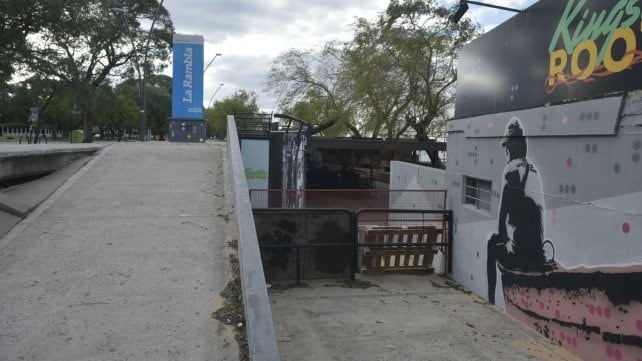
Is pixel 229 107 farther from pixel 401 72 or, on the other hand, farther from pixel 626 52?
pixel 626 52

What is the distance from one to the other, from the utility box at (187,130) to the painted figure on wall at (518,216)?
12.4m

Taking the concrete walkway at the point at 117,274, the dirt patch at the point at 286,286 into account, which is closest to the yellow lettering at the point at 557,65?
the concrete walkway at the point at 117,274

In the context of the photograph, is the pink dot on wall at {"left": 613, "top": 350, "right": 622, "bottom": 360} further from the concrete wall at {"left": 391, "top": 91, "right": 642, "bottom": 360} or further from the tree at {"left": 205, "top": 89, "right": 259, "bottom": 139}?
the tree at {"left": 205, "top": 89, "right": 259, "bottom": 139}

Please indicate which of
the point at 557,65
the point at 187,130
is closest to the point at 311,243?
the point at 557,65

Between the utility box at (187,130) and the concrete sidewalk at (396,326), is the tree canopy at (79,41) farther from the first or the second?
the concrete sidewalk at (396,326)

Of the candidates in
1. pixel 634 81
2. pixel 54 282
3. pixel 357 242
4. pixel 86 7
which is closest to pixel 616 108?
pixel 634 81

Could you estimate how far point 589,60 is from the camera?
5867mm

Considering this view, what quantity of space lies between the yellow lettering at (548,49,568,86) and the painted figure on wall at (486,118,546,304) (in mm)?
1005

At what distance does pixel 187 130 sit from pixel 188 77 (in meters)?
2.24

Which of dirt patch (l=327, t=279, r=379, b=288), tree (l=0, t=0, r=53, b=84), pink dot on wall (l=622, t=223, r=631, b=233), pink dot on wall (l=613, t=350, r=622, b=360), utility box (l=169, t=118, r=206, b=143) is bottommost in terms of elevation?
dirt patch (l=327, t=279, r=379, b=288)

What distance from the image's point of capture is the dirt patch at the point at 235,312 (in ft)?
10.2

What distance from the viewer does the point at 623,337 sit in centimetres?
517

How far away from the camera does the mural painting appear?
205 inches

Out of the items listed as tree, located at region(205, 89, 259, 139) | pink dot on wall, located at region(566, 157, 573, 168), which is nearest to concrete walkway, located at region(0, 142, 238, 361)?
pink dot on wall, located at region(566, 157, 573, 168)
